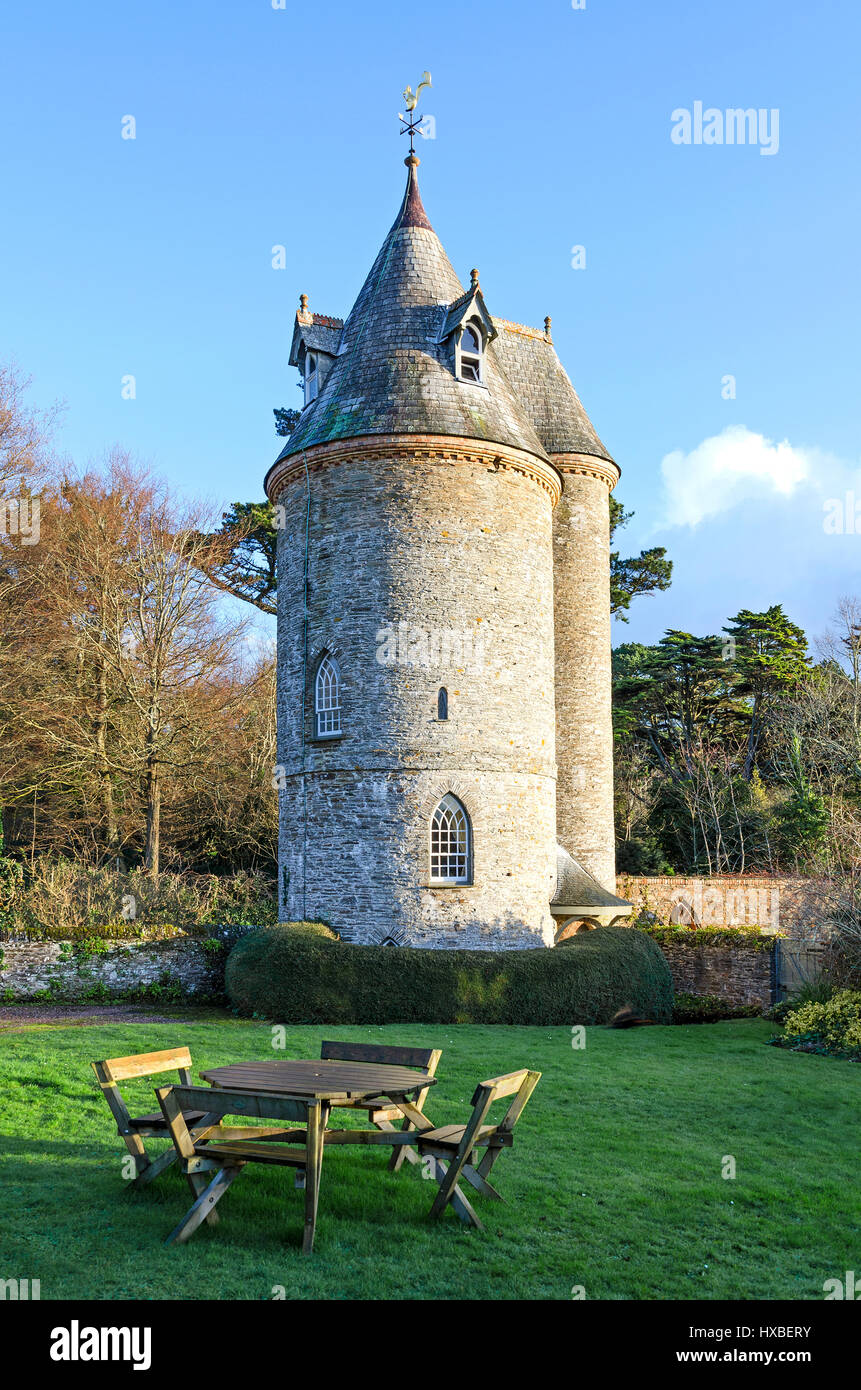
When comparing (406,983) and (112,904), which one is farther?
(112,904)

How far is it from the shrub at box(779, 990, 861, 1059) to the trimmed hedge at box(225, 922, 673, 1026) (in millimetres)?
3760

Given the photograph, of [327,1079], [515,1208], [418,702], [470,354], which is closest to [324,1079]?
[327,1079]

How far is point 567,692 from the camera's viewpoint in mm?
25281

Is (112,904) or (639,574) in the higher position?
(639,574)

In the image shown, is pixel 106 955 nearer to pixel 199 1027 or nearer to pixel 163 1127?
pixel 199 1027

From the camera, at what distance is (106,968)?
19766 millimetres

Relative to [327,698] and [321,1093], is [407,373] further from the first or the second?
[321,1093]

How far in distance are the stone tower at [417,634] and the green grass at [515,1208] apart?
7.62 metres

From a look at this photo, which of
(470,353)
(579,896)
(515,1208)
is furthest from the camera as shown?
(579,896)

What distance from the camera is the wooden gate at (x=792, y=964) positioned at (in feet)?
65.6

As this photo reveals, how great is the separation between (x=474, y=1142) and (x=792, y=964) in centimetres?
1685

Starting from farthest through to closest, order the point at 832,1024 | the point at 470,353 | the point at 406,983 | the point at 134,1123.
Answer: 1. the point at 470,353
2. the point at 406,983
3. the point at 832,1024
4. the point at 134,1123
